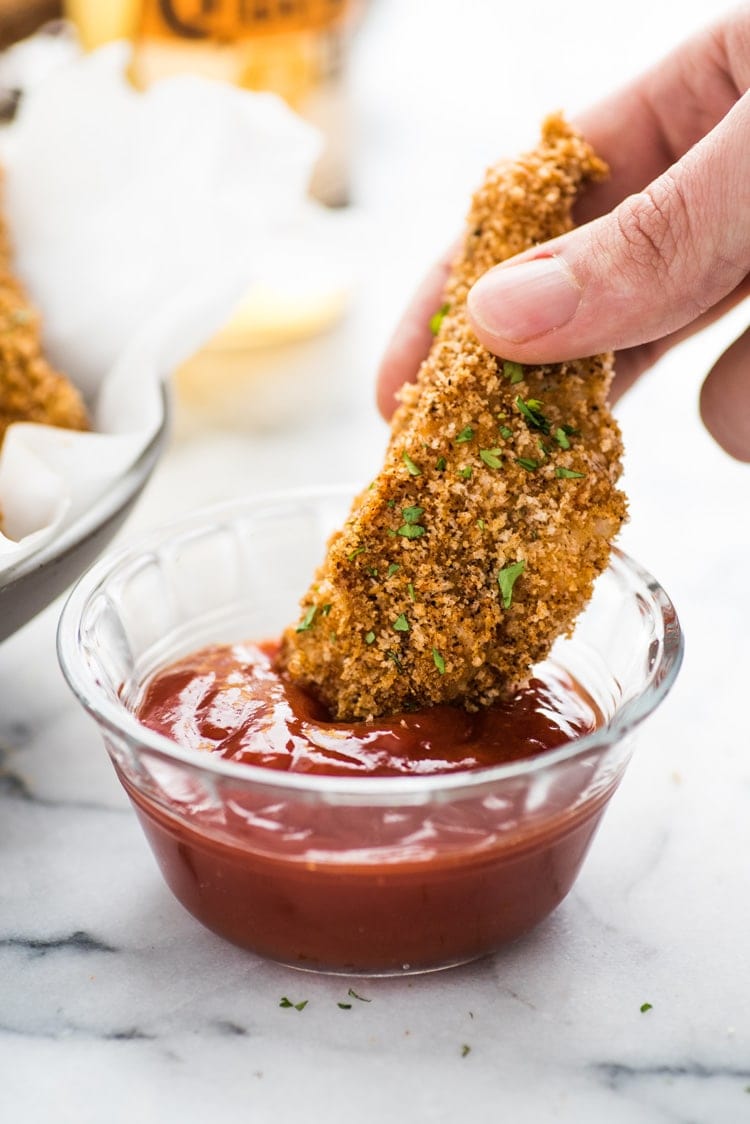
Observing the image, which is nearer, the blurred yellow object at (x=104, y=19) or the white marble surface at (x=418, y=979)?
the white marble surface at (x=418, y=979)

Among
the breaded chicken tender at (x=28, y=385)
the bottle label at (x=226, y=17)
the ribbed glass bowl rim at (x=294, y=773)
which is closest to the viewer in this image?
the ribbed glass bowl rim at (x=294, y=773)

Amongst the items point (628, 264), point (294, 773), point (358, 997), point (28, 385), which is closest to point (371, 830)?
point (294, 773)

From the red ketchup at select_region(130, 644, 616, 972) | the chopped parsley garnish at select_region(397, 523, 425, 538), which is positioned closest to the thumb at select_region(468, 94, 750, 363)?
the chopped parsley garnish at select_region(397, 523, 425, 538)

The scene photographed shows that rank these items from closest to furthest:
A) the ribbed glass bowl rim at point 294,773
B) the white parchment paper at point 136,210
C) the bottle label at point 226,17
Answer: the ribbed glass bowl rim at point 294,773 → the white parchment paper at point 136,210 → the bottle label at point 226,17

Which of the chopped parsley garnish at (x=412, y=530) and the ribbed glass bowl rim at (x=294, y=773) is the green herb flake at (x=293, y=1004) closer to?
the ribbed glass bowl rim at (x=294, y=773)

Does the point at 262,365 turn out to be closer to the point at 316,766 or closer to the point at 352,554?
the point at 352,554

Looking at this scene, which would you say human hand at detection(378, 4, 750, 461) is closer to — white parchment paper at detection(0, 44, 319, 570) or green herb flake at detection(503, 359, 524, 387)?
green herb flake at detection(503, 359, 524, 387)

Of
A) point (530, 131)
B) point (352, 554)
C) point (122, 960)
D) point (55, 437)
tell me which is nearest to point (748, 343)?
point (352, 554)

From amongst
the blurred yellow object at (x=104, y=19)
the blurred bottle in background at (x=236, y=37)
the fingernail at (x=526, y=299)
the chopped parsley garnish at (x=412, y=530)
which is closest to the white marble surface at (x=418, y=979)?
the chopped parsley garnish at (x=412, y=530)
